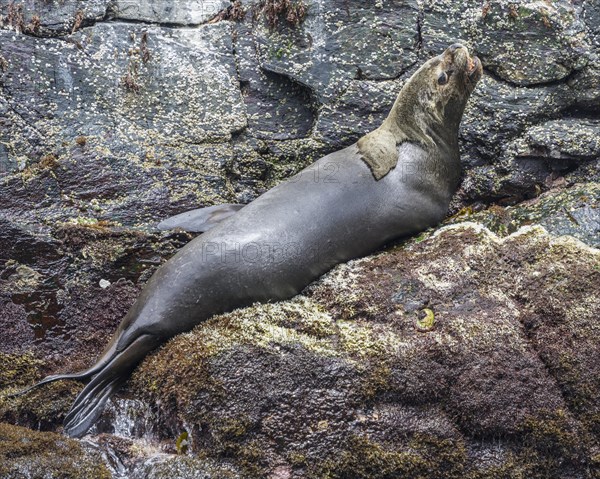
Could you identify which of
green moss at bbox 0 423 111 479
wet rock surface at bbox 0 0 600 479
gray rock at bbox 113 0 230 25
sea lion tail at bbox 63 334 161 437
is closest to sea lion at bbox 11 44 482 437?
sea lion tail at bbox 63 334 161 437

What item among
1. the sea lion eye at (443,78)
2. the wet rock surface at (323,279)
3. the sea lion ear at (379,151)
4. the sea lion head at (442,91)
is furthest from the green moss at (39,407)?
the sea lion eye at (443,78)

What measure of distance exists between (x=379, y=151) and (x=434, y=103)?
669 mm

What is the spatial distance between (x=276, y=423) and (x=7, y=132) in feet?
10.5

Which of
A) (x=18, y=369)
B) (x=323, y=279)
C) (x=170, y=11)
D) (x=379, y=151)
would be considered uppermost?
(x=170, y=11)

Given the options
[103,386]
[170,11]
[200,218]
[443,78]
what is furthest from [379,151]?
[103,386]

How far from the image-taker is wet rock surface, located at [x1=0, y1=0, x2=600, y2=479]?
13.7 feet

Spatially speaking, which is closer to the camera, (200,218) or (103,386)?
(103,386)

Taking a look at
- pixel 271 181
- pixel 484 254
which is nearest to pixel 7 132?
pixel 271 181

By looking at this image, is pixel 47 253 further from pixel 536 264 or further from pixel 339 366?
pixel 536 264

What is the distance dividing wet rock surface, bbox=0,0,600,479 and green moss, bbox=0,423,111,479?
19 mm

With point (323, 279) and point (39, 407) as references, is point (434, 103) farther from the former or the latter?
point (39, 407)

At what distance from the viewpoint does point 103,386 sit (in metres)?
4.71

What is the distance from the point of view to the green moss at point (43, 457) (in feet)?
12.5

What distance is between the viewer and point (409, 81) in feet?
20.1
